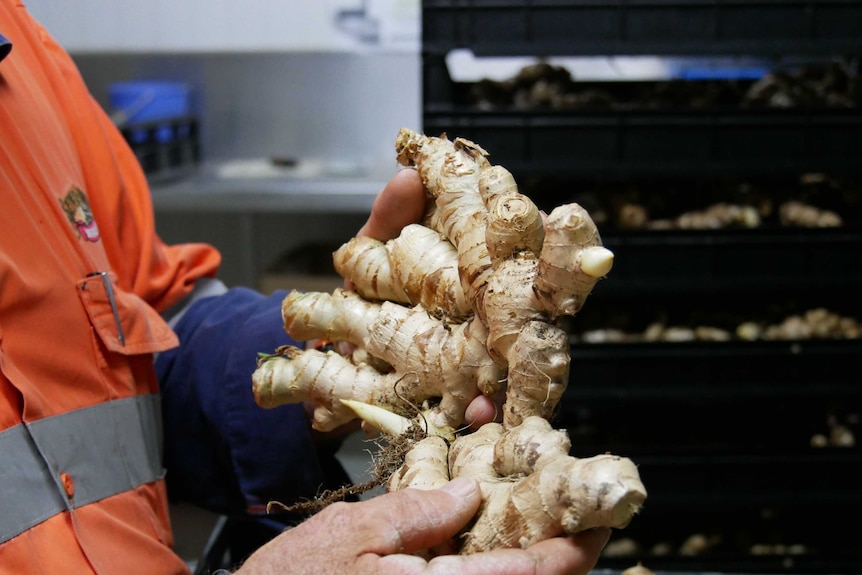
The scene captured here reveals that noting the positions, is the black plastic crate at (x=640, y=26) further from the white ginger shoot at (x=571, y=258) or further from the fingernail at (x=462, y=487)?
the fingernail at (x=462, y=487)

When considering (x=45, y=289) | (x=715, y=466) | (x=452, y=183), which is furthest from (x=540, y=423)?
(x=715, y=466)

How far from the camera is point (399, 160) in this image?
0.83m

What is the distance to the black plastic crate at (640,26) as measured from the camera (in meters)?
1.34

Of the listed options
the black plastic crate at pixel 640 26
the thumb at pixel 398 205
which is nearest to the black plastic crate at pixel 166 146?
the black plastic crate at pixel 640 26

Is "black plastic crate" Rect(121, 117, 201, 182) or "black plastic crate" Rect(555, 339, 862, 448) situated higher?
"black plastic crate" Rect(121, 117, 201, 182)

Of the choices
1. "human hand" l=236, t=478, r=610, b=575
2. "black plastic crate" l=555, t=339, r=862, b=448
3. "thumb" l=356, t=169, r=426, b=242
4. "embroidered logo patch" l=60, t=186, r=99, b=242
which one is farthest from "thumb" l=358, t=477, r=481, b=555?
"black plastic crate" l=555, t=339, r=862, b=448

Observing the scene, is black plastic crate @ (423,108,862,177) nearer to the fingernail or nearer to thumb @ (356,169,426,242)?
thumb @ (356,169,426,242)

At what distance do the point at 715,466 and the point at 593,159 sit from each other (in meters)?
0.61

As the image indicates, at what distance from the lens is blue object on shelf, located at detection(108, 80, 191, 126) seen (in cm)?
250

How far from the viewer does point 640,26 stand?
1354 mm

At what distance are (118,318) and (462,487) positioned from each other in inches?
17.6

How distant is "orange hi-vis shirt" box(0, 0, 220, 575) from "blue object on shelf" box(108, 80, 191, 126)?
5.34 ft

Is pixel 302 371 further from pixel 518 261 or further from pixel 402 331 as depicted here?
pixel 518 261

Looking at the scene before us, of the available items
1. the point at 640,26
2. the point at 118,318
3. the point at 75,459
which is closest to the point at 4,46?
the point at 118,318
